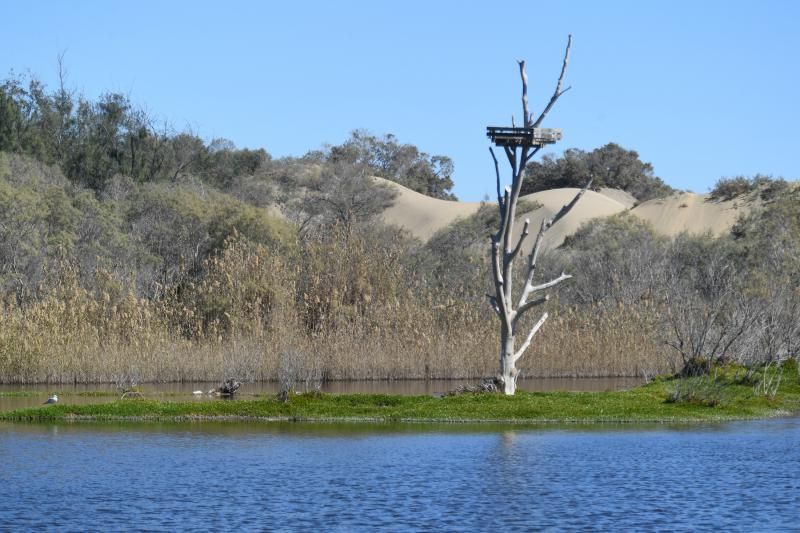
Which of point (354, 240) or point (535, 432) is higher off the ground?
point (354, 240)

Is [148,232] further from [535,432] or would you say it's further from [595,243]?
[535,432]

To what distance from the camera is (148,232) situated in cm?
5544

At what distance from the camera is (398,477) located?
850 inches

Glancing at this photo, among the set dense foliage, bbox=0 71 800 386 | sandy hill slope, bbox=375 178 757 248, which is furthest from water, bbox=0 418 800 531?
sandy hill slope, bbox=375 178 757 248

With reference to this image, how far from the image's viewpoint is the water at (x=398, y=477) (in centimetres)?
1831

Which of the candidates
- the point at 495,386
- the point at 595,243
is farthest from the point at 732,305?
the point at 595,243

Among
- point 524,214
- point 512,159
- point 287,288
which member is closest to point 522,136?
point 512,159

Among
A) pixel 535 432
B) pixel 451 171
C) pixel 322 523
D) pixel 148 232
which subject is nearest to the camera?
pixel 322 523

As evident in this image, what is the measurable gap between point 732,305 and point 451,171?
78.1 m

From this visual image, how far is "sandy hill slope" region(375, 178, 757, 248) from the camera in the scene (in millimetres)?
85188

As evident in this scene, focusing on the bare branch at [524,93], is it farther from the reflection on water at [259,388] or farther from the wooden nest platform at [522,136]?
the reflection on water at [259,388]

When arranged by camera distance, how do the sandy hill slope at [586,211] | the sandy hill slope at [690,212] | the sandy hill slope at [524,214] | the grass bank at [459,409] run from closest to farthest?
the grass bank at [459,409] → the sandy hill slope at [690,212] → the sandy hill slope at [586,211] → the sandy hill slope at [524,214]

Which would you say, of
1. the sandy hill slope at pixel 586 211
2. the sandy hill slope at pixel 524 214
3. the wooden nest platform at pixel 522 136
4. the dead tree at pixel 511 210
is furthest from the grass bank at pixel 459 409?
the sandy hill slope at pixel 524 214

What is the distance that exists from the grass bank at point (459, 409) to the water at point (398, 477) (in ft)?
3.27
